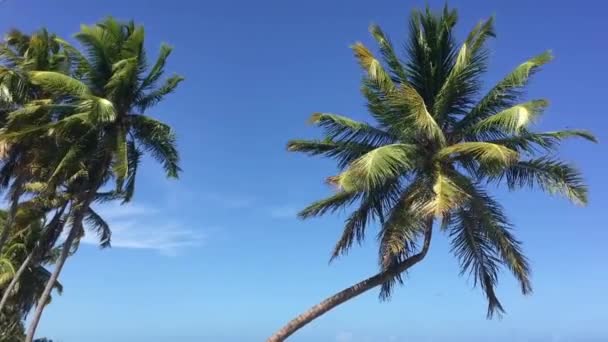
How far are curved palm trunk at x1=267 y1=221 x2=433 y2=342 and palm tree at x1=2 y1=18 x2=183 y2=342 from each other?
749 cm

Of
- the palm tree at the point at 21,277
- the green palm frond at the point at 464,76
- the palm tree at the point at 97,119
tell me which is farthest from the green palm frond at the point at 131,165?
the green palm frond at the point at 464,76

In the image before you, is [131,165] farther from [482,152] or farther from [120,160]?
[482,152]

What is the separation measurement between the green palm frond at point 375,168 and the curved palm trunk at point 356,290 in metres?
1.74

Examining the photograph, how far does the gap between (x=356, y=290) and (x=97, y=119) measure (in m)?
9.21

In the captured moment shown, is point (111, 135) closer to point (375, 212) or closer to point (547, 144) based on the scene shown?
point (375, 212)

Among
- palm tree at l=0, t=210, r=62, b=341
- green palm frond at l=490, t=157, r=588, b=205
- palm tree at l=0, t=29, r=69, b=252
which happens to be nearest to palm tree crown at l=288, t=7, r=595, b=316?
green palm frond at l=490, t=157, r=588, b=205

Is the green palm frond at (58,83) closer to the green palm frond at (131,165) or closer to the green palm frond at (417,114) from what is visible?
the green palm frond at (131,165)

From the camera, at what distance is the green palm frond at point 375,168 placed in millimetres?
15203

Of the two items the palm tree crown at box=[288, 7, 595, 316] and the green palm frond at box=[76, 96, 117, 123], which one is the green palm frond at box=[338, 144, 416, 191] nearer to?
the palm tree crown at box=[288, 7, 595, 316]

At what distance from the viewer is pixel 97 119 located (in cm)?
1956

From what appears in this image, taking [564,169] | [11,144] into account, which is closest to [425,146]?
[564,169]

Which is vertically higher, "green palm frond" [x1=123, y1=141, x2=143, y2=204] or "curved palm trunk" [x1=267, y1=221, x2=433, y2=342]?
"green palm frond" [x1=123, y1=141, x2=143, y2=204]

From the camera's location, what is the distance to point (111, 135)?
21359mm

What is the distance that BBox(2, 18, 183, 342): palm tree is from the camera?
66.2ft
